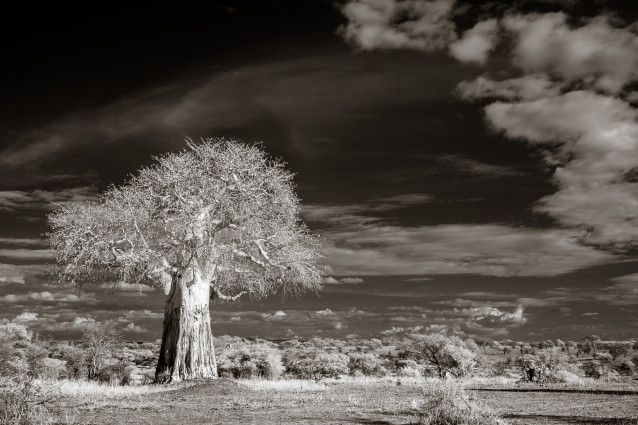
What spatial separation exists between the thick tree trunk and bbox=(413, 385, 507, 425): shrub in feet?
37.9

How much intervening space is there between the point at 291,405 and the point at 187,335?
7666mm

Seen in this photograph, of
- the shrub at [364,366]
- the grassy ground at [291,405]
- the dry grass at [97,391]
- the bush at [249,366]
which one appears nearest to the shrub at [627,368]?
the shrub at [364,366]

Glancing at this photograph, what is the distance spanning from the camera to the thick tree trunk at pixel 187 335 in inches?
842

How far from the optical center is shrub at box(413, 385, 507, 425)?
11.2 meters

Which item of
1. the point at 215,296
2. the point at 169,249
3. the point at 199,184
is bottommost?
the point at 215,296

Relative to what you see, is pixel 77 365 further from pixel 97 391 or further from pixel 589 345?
pixel 589 345

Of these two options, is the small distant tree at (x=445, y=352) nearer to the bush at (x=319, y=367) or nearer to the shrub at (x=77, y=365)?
the bush at (x=319, y=367)

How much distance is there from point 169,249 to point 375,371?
2335 centimetres

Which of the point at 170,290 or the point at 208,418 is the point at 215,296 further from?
the point at 208,418

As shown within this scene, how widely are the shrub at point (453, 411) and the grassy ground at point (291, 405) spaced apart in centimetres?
50

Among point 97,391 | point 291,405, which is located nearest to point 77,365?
point 97,391

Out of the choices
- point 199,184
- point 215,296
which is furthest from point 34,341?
point 199,184

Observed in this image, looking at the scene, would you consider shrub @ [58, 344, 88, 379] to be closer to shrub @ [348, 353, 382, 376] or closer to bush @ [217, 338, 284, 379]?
bush @ [217, 338, 284, 379]

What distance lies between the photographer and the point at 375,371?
40.7m
